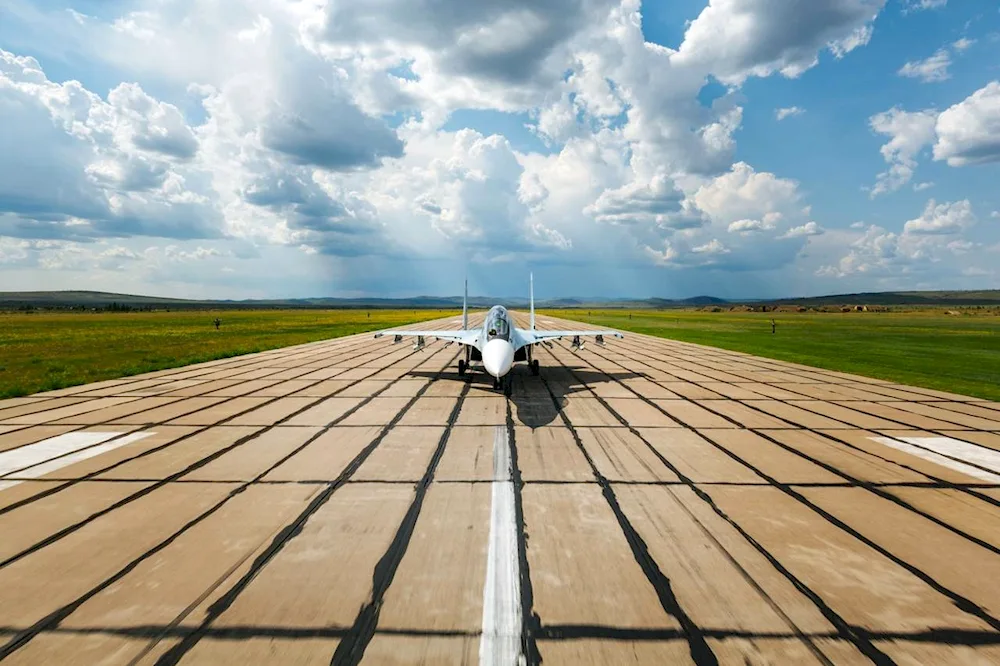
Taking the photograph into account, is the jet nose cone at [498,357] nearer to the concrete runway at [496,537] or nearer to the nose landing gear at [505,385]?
the nose landing gear at [505,385]

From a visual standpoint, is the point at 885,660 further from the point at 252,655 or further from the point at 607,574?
the point at 252,655

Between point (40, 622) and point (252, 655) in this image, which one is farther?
point (40, 622)

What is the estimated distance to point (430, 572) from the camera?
5348 millimetres

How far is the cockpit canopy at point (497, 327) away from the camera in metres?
16.2

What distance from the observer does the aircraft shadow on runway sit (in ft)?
44.1

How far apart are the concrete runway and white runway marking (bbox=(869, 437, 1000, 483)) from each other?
8 cm

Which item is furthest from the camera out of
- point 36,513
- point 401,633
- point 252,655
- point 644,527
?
point 36,513

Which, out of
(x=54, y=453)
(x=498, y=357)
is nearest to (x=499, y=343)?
(x=498, y=357)

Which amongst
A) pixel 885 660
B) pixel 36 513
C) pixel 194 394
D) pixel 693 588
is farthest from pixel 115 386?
pixel 885 660

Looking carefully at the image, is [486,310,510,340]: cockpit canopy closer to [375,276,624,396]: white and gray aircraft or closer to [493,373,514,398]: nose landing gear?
[375,276,624,396]: white and gray aircraft

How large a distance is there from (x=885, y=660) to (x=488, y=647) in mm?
3711

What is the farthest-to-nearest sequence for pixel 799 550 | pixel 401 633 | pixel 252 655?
pixel 799 550
pixel 401 633
pixel 252 655

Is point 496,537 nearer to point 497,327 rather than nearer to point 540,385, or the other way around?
point 497,327

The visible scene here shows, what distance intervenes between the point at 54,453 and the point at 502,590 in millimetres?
10869
